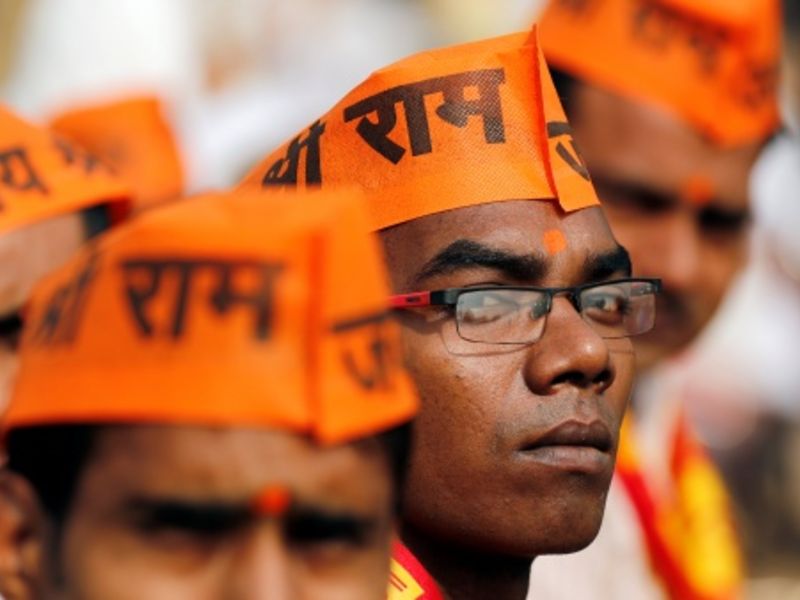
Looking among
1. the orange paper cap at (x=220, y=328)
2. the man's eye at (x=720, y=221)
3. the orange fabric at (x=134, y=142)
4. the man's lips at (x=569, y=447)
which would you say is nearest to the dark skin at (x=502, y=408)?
the man's lips at (x=569, y=447)

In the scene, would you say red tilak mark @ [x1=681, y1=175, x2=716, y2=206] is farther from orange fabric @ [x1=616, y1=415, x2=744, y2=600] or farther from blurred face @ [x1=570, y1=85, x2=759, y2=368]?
orange fabric @ [x1=616, y1=415, x2=744, y2=600]

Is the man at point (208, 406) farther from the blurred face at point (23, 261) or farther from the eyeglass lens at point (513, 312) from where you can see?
the blurred face at point (23, 261)

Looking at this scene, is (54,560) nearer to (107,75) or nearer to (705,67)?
(705,67)

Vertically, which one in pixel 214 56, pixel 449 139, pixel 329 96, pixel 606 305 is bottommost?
pixel 214 56

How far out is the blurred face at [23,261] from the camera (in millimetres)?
4797

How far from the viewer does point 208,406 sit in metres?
2.85

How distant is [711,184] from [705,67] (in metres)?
0.41

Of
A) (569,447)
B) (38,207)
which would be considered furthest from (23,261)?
(569,447)

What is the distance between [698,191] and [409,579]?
2845 millimetres

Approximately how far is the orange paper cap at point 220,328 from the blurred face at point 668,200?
3615 millimetres

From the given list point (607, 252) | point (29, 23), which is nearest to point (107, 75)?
point (29, 23)

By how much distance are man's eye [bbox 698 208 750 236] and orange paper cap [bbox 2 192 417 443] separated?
382 cm

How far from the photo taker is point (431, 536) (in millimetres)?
4152

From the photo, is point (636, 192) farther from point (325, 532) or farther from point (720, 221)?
point (325, 532)
